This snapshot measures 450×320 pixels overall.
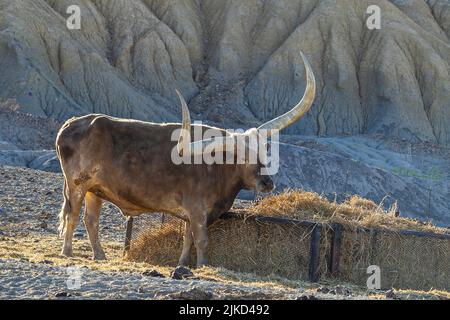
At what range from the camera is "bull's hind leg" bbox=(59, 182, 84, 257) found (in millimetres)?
13219

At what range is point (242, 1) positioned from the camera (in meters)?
74.0

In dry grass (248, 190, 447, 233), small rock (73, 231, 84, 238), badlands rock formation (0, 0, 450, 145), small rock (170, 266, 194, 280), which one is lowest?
small rock (73, 231, 84, 238)

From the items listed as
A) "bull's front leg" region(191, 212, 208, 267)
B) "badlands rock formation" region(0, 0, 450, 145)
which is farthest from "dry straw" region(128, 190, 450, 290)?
"badlands rock formation" region(0, 0, 450, 145)

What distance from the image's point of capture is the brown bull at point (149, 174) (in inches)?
503

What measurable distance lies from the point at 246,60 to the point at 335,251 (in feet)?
197

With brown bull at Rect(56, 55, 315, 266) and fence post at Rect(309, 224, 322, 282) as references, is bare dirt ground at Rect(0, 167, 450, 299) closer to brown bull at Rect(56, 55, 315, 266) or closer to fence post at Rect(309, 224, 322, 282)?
fence post at Rect(309, 224, 322, 282)

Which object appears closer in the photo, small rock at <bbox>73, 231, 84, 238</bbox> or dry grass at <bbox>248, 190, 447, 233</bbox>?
dry grass at <bbox>248, 190, 447, 233</bbox>

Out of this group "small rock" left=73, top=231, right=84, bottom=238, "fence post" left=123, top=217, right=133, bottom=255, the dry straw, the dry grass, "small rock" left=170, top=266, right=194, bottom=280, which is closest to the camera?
"small rock" left=170, top=266, right=194, bottom=280

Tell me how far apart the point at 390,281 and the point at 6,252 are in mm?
5507

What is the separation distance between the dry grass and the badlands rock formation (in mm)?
45926

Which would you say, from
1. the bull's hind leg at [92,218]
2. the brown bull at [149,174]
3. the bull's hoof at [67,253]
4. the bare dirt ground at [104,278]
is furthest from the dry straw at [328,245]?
the bull's hoof at [67,253]

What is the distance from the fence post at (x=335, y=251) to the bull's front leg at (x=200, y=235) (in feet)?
6.04

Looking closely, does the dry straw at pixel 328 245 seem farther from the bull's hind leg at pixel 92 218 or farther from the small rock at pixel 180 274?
the small rock at pixel 180 274
